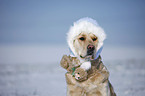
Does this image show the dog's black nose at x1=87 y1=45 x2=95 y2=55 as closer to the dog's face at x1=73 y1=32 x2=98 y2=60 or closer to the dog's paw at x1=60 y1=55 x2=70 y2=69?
the dog's face at x1=73 y1=32 x2=98 y2=60

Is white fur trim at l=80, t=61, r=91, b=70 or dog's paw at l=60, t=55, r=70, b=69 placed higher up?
dog's paw at l=60, t=55, r=70, b=69

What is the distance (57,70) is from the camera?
970 cm

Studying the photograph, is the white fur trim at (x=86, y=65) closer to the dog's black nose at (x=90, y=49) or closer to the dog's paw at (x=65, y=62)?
the dog's black nose at (x=90, y=49)

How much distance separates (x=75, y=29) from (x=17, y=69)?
7918 millimetres

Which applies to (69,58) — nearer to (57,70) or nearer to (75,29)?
(75,29)

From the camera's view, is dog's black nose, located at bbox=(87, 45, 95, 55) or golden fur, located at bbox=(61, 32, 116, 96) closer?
dog's black nose, located at bbox=(87, 45, 95, 55)

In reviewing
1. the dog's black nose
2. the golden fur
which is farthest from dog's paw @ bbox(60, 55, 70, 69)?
the dog's black nose

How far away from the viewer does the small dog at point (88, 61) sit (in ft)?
8.59

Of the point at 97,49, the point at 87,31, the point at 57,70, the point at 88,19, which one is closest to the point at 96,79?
the point at 97,49

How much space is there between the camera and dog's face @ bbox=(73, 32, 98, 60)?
2553mm

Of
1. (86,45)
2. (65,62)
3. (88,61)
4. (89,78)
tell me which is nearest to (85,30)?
(86,45)

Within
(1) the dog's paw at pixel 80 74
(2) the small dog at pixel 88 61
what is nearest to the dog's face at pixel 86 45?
(2) the small dog at pixel 88 61

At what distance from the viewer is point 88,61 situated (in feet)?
8.68

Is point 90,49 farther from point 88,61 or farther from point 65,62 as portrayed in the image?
point 65,62
